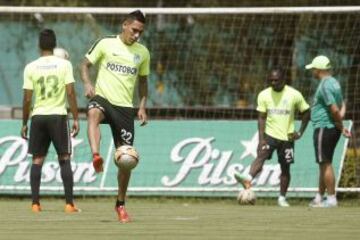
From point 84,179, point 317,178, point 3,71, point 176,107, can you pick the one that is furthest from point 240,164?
point 3,71

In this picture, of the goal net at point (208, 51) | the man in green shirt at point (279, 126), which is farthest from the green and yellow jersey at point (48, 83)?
the goal net at point (208, 51)

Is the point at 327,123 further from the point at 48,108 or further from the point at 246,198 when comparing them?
the point at 48,108

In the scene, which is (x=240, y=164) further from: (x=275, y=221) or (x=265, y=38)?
(x=275, y=221)

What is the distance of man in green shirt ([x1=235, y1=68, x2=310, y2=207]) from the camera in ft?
56.0

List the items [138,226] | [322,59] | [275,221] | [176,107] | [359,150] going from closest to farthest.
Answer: [138,226], [275,221], [322,59], [359,150], [176,107]

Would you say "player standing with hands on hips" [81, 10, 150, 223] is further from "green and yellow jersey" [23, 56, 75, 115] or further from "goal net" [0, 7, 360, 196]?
"goal net" [0, 7, 360, 196]

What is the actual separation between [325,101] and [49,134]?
4362mm

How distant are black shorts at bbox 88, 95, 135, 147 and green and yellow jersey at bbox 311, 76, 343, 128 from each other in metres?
4.94

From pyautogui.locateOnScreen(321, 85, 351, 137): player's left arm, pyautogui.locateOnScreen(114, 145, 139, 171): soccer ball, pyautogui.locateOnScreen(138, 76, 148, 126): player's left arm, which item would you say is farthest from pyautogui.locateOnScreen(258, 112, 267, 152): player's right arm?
pyautogui.locateOnScreen(114, 145, 139, 171): soccer ball

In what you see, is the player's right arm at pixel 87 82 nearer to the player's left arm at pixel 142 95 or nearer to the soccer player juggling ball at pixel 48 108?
the player's left arm at pixel 142 95

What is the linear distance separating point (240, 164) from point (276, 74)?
A: 224 cm

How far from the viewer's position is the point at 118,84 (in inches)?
488

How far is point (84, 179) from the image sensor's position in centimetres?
1906

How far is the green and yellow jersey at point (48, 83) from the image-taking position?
14.2 meters
